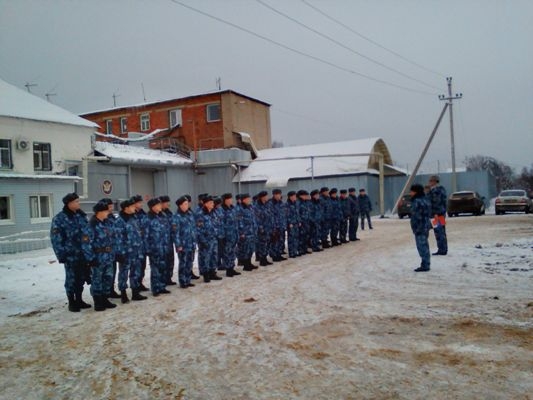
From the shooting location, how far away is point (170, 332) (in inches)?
244

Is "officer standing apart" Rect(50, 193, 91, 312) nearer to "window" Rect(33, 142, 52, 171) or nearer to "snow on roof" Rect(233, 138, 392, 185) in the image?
"window" Rect(33, 142, 52, 171)

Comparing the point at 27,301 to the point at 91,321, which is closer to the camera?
the point at 91,321

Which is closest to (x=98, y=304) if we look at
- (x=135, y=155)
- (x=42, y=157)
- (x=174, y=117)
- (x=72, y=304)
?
(x=72, y=304)

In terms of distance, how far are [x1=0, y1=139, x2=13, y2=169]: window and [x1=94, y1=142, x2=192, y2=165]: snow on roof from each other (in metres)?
5.00

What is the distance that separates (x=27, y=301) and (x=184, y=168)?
78.8 feet

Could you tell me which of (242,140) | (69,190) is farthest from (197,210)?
(242,140)

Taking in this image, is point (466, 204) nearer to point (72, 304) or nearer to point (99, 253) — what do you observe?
point (99, 253)

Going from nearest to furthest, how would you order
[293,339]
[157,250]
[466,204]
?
[293,339] → [157,250] → [466,204]

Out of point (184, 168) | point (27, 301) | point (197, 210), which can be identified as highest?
point (184, 168)

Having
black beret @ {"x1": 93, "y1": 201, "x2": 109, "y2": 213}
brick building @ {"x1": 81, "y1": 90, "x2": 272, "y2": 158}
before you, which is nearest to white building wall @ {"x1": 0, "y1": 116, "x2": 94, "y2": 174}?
brick building @ {"x1": 81, "y1": 90, "x2": 272, "y2": 158}

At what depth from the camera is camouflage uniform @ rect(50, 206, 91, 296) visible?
779cm

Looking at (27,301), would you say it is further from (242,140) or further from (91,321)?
(242,140)

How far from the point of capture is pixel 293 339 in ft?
18.3

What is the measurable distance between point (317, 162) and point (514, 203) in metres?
12.5
